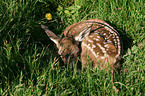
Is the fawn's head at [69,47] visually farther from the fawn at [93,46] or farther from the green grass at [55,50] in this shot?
the green grass at [55,50]

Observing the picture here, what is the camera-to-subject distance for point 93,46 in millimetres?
3869

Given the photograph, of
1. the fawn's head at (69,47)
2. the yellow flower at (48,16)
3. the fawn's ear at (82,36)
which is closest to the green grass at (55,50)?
the yellow flower at (48,16)

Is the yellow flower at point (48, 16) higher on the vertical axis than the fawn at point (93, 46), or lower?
higher

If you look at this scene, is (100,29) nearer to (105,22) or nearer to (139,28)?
(105,22)

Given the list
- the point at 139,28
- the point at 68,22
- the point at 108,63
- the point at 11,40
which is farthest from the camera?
the point at 68,22

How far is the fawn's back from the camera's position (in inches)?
143

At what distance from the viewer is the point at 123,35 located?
4441mm

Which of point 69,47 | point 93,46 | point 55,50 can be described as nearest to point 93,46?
point 93,46

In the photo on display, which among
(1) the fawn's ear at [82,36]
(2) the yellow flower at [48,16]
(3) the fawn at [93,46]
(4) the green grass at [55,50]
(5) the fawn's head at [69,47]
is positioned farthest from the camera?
(2) the yellow flower at [48,16]

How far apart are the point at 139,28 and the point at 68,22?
155 cm

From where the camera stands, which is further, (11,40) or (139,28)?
(139,28)

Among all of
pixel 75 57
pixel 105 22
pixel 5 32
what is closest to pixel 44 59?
pixel 75 57

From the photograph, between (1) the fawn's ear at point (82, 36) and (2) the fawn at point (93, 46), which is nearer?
(2) the fawn at point (93, 46)

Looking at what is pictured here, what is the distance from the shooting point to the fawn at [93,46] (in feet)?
11.9
